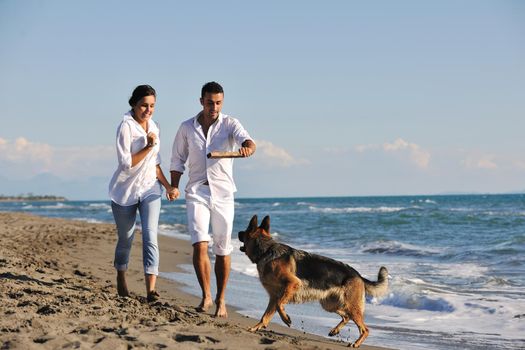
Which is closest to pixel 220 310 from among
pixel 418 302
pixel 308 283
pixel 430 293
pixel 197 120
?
pixel 308 283

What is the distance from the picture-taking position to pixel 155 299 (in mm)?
6375

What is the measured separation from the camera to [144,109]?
6.34 meters

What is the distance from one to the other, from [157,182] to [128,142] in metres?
0.57

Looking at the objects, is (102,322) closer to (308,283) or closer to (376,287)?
(308,283)

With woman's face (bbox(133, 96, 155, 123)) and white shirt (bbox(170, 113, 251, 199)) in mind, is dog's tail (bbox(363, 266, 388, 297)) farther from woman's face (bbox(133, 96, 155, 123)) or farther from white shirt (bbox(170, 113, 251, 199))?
woman's face (bbox(133, 96, 155, 123))

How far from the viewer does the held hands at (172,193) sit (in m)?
6.39

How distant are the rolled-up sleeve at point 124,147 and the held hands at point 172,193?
51 cm

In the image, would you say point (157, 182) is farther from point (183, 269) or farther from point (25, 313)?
point (183, 269)

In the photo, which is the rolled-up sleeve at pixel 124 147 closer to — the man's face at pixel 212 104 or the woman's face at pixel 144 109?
the woman's face at pixel 144 109

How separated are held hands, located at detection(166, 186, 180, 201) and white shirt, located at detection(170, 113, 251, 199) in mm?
155

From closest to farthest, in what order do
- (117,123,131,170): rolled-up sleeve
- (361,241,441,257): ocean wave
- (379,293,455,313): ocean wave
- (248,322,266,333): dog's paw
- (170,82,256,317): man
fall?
1. (248,322,266,333): dog's paw
2. (117,123,131,170): rolled-up sleeve
3. (170,82,256,317): man
4. (379,293,455,313): ocean wave
5. (361,241,441,257): ocean wave

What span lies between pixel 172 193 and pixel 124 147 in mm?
677

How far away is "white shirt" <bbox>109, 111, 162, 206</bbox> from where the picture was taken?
6.21 m

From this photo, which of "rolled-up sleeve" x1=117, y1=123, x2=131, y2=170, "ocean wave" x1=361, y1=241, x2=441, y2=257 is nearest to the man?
"rolled-up sleeve" x1=117, y1=123, x2=131, y2=170
